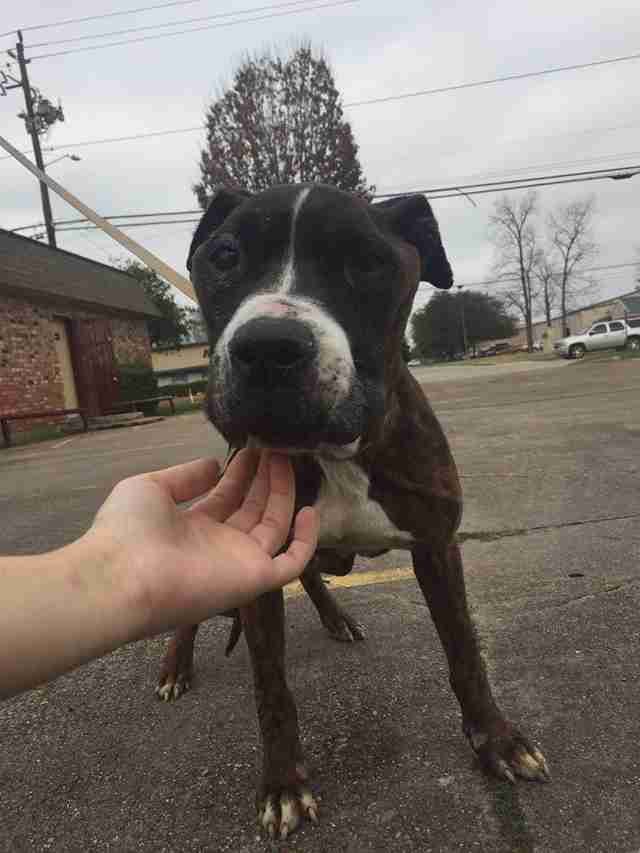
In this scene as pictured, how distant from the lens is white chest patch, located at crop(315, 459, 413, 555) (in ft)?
6.27

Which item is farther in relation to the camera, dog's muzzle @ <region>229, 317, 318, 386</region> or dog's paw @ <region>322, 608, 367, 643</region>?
dog's paw @ <region>322, 608, 367, 643</region>

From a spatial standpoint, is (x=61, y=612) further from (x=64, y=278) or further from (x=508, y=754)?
(x=64, y=278)

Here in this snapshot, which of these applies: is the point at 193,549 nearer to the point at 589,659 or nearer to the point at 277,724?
the point at 277,724

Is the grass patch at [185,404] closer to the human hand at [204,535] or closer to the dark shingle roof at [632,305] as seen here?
the human hand at [204,535]

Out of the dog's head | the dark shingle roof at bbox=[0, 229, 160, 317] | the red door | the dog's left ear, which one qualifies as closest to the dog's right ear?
the dog's head

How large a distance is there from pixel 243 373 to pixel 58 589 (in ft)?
1.79

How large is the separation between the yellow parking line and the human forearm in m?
2.14

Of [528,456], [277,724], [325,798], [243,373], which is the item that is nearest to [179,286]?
[243,373]

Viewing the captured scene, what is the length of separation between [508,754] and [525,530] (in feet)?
7.34

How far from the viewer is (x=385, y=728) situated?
1.99 meters

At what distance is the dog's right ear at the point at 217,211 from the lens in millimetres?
2020

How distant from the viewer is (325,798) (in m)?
1.73

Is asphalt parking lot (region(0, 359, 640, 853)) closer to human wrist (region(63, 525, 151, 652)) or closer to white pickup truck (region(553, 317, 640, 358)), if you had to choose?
human wrist (region(63, 525, 151, 652))

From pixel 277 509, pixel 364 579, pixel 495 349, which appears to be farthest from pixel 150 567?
pixel 495 349
